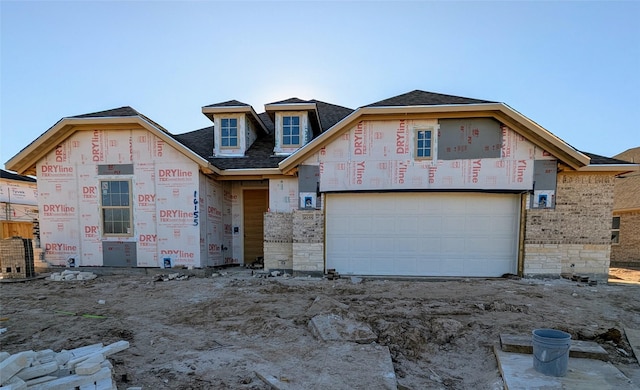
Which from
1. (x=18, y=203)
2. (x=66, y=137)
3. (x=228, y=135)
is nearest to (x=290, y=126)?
(x=228, y=135)

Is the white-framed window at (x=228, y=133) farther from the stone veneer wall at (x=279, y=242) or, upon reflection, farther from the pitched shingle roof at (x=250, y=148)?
the stone veneer wall at (x=279, y=242)

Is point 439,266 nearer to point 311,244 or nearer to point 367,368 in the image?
point 311,244

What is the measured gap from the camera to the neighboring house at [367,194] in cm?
921

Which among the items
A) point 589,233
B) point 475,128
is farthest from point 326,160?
point 589,233

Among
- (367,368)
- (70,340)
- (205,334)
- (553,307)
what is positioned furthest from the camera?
(553,307)

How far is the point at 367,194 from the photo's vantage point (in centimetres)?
983

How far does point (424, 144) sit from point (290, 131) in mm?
5139

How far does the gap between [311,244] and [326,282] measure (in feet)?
4.66

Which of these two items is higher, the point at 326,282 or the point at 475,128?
the point at 475,128

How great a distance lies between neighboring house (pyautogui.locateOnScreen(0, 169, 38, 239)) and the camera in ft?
62.6

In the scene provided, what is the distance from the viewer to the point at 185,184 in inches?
400

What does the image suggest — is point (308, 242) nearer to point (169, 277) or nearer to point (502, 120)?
point (169, 277)

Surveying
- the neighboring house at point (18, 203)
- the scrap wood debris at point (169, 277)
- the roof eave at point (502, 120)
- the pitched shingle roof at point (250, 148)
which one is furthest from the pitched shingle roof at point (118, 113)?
the neighboring house at point (18, 203)

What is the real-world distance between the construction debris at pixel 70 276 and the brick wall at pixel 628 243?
76.9 ft
